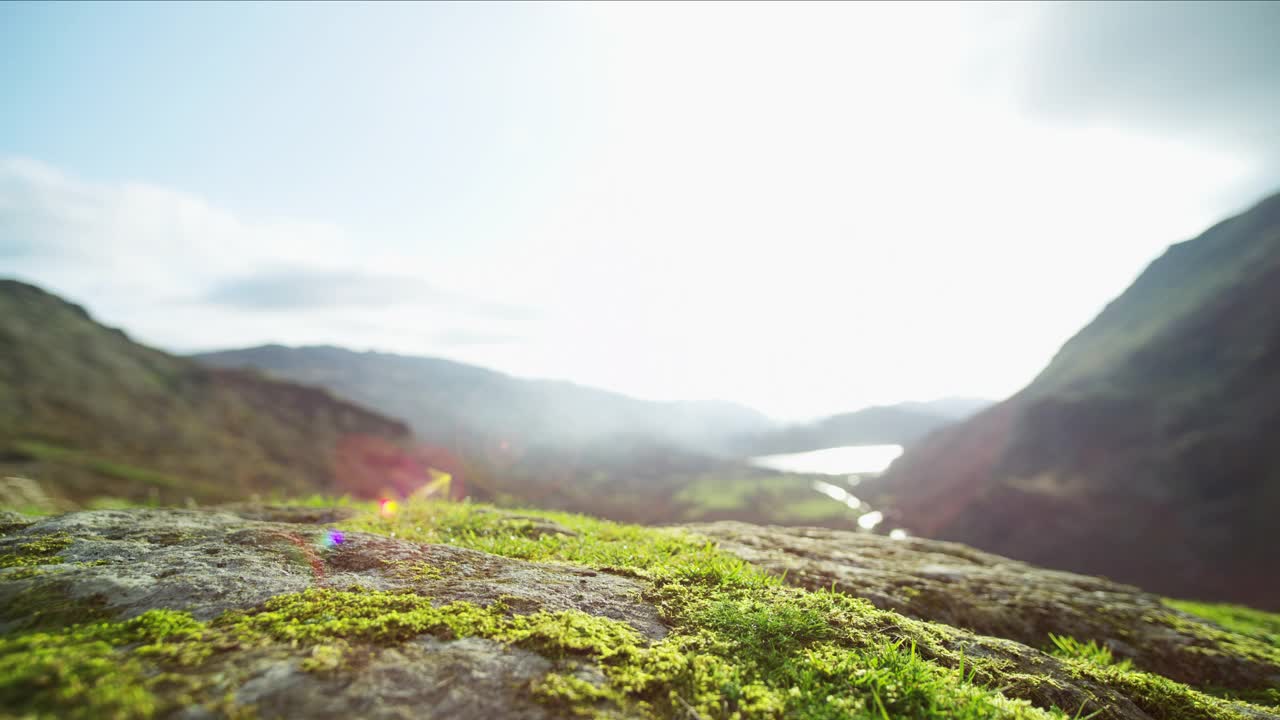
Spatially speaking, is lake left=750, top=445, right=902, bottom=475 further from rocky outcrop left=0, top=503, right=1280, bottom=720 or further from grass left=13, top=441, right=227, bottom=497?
rocky outcrop left=0, top=503, right=1280, bottom=720

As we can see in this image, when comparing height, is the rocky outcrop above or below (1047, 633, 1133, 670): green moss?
above

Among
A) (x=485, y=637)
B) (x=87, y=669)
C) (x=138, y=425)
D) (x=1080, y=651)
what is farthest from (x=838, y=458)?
(x=87, y=669)

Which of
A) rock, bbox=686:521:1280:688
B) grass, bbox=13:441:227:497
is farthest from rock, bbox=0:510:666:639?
grass, bbox=13:441:227:497

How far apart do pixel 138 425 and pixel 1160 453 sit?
82.0m

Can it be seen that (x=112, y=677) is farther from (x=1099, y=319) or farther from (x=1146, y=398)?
(x=1099, y=319)

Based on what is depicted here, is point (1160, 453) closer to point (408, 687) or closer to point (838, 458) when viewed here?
point (408, 687)

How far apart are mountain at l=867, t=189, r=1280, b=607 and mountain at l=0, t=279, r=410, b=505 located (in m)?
58.0

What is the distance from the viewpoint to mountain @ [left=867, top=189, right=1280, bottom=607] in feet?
95.1

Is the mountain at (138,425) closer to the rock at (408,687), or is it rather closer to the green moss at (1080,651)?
the rock at (408,687)

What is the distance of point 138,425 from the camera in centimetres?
4641

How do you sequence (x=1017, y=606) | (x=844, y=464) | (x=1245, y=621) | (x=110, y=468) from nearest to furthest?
(x=1017, y=606) → (x=1245, y=621) → (x=110, y=468) → (x=844, y=464)

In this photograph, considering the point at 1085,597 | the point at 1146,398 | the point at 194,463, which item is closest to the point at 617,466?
the point at 194,463

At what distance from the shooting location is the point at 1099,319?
6391cm

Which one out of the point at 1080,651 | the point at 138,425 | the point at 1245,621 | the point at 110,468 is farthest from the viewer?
the point at 138,425
